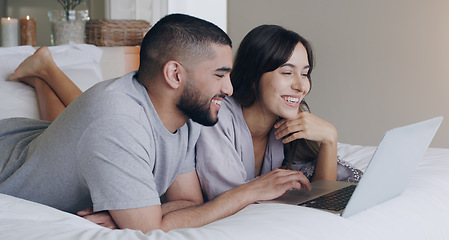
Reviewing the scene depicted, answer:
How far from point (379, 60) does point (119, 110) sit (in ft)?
8.05

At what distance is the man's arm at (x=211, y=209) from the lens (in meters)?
1.02

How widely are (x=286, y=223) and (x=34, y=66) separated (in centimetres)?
129

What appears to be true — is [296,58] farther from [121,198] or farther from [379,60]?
[379,60]

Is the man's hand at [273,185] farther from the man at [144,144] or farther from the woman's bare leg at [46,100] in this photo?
the woman's bare leg at [46,100]

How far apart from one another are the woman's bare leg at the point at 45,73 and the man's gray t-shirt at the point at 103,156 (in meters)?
0.60

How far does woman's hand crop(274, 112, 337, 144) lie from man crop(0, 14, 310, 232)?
23cm

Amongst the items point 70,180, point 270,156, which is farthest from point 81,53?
point 70,180

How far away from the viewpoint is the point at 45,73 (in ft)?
6.19

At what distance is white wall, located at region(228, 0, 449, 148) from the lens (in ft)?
9.75

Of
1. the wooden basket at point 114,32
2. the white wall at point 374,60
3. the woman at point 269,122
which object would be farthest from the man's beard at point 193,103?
the white wall at point 374,60

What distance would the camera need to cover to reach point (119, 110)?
1.06m

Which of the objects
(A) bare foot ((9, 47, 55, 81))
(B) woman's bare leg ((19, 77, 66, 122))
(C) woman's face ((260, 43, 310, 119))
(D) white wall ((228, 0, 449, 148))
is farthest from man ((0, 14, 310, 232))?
(D) white wall ((228, 0, 449, 148))

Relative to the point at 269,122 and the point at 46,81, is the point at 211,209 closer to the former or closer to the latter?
the point at 269,122

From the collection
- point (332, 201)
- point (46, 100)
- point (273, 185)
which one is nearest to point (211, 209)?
point (273, 185)
